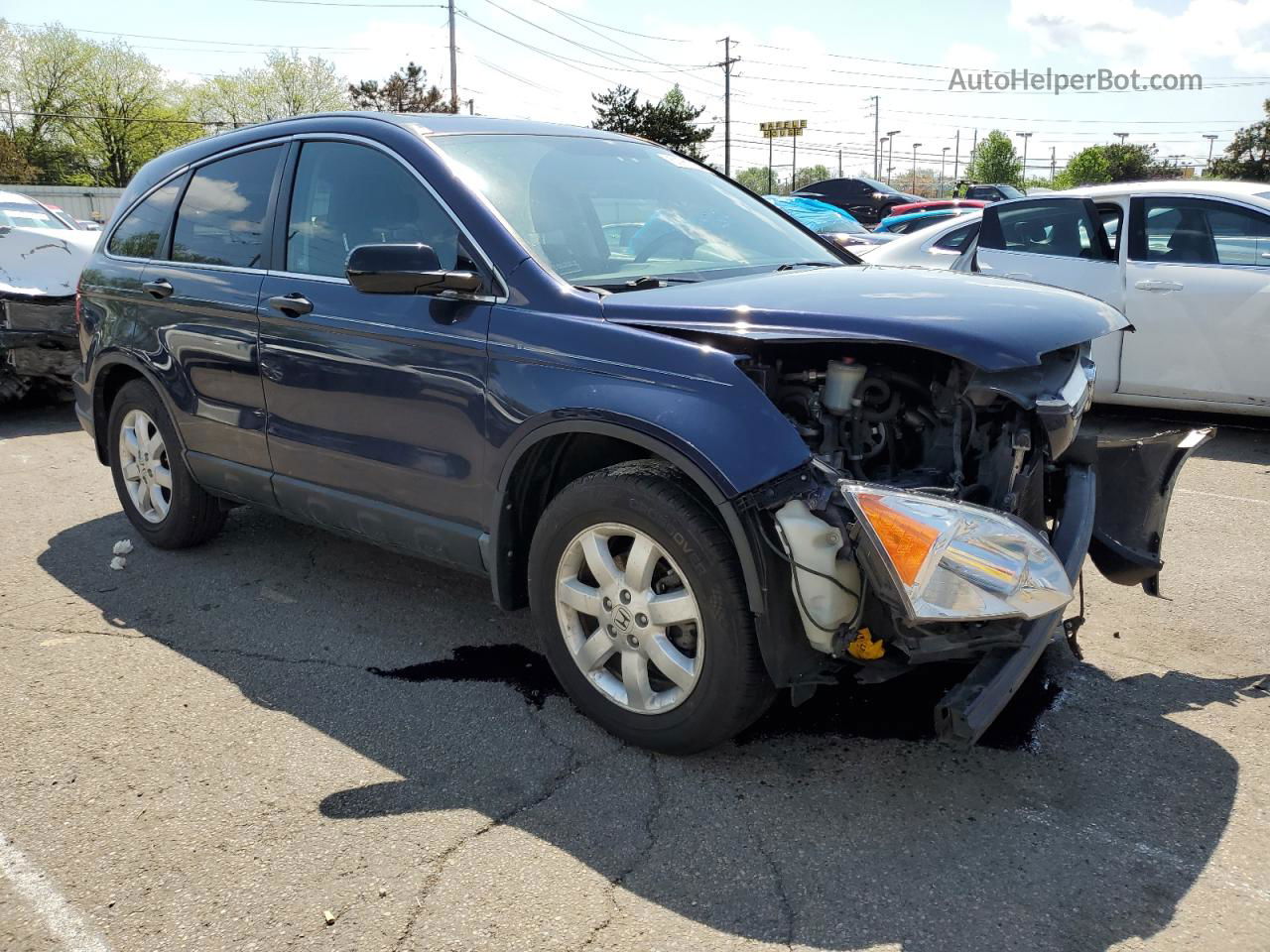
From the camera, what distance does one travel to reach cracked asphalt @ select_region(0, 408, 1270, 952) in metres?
2.42

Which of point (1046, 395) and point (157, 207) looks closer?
point (1046, 395)

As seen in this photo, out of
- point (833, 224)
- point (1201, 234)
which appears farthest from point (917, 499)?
point (833, 224)

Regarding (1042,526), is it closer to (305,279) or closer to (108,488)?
(305,279)

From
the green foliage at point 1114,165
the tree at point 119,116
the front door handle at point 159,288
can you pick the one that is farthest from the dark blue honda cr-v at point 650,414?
the tree at point 119,116

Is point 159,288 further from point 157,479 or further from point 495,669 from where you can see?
point 495,669

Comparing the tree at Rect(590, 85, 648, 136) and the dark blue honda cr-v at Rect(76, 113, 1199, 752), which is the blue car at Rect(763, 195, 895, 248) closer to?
the dark blue honda cr-v at Rect(76, 113, 1199, 752)

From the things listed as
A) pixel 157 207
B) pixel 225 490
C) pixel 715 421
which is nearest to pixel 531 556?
pixel 715 421

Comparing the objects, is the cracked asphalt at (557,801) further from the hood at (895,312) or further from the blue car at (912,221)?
the blue car at (912,221)

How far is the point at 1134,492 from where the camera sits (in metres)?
3.51

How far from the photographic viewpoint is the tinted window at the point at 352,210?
3551 millimetres

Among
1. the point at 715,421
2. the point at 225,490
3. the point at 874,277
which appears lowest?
the point at 225,490

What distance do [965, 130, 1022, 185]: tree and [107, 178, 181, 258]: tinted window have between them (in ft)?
322

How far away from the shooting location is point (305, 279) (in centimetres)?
392

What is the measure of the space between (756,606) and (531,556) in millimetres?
838
